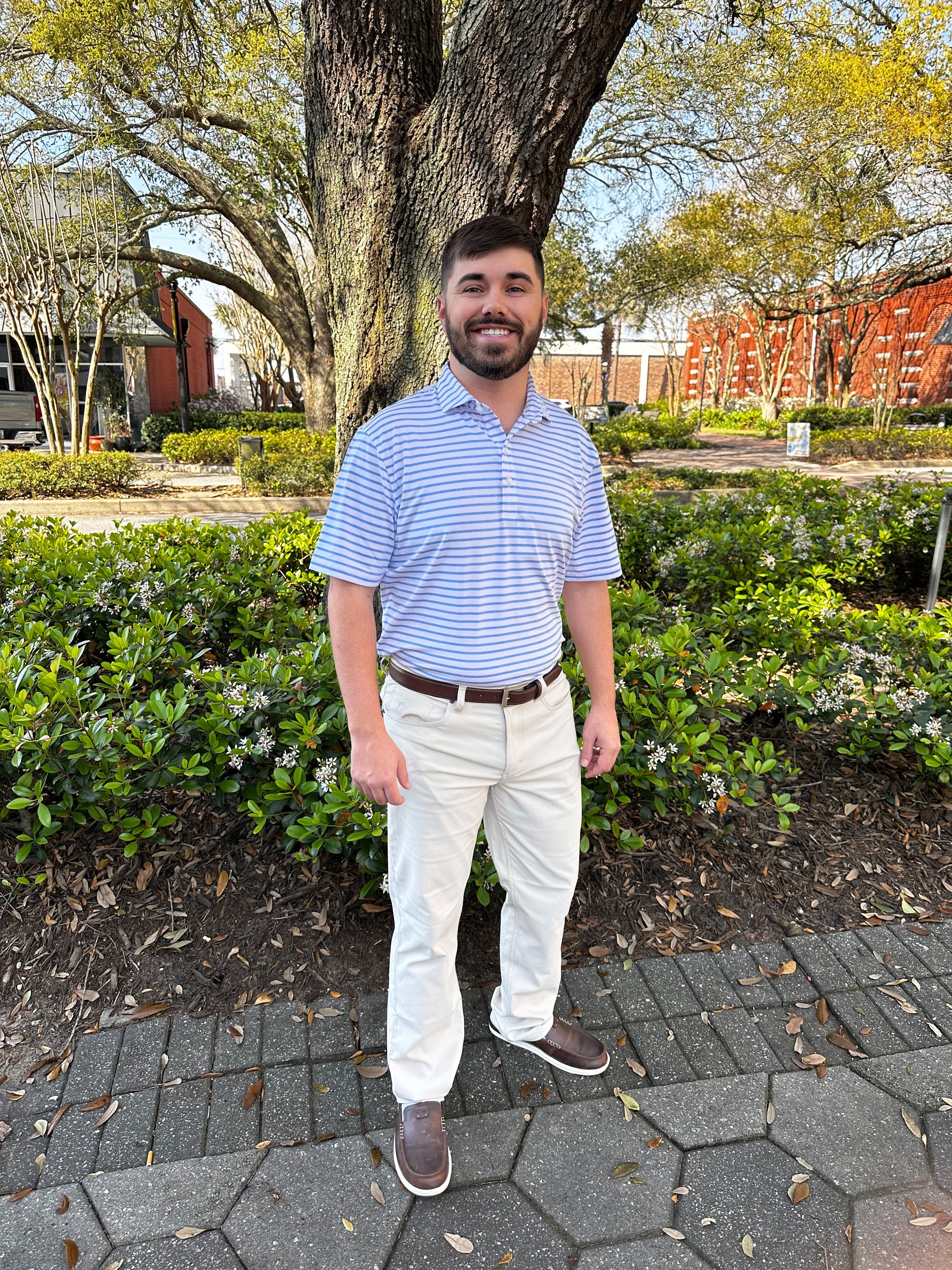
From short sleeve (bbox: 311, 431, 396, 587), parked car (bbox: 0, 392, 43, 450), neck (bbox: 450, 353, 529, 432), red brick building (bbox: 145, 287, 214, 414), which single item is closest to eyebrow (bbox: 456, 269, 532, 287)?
neck (bbox: 450, 353, 529, 432)

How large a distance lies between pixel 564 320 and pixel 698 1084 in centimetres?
2202

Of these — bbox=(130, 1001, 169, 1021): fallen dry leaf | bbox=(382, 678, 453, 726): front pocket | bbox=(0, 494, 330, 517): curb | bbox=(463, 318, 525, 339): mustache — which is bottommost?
bbox=(130, 1001, 169, 1021): fallen dry leaf

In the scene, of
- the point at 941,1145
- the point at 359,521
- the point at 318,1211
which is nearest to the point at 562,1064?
the point at 318,1211

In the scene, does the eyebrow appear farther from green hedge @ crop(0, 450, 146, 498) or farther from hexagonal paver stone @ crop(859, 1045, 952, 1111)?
green hedge @ crop(0, 450, 146, 498)

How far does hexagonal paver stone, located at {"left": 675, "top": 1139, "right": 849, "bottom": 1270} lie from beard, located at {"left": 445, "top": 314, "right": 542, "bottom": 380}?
6.45 feet

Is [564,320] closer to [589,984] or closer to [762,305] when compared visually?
[762,305]

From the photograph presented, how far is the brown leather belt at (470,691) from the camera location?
191 cm

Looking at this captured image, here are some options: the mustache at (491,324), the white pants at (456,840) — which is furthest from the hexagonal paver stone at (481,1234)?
the mustache at (491,324)

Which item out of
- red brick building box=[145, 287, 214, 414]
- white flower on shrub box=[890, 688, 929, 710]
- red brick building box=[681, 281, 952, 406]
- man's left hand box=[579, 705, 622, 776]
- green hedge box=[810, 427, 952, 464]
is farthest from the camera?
red brick building box=[681, 281, 952, 406]

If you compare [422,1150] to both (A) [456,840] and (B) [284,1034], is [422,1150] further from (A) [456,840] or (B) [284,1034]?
(A) [456,840]

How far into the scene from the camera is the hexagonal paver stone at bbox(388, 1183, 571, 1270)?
1782mm

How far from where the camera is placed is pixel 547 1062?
2318 millimetres

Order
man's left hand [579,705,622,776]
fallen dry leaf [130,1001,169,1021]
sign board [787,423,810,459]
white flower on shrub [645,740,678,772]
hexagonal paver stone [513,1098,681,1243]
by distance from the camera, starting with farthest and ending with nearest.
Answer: sign board [787,423,810,459] → white flower on shrub [645,740,678,772] → fallen dry leaf [130,1001,169,1021] → man's left hand [579,705,622,776] → hexagonal paver stone [513,1098,681,1243]

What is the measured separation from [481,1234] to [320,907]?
114 centimetres
